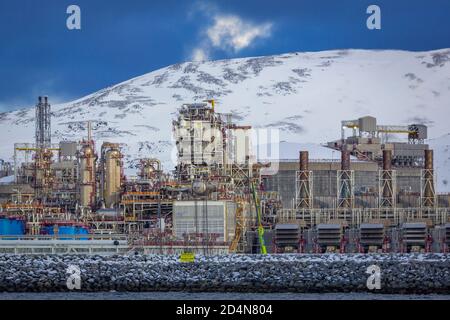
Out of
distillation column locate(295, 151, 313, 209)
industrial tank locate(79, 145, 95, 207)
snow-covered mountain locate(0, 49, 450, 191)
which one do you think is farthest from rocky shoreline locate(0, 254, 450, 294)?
snow-covered mountain locate(0, 49, 450, 191)

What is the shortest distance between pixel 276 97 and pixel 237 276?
123m

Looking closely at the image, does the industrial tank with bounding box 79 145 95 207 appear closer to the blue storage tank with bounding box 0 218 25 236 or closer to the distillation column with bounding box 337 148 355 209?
the blue storage tank with bounding box 0 218 25 236

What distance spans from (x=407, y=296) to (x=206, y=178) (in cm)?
1987

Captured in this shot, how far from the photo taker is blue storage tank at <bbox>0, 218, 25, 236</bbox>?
51.0 metres

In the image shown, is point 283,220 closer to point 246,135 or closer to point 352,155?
point 246,135

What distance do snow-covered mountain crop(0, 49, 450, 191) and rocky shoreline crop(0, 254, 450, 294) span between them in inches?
3144

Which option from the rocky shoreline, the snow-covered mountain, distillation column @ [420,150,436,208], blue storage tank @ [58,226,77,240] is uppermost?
the snow-covered mountain

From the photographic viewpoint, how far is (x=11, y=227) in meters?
51.4

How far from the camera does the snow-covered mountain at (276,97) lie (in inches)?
5172

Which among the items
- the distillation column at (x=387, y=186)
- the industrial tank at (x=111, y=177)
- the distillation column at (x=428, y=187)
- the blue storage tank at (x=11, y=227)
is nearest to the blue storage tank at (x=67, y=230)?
the blue storage tank at (x=11, y=227)

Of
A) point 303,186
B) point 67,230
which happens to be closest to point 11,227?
point 67,230

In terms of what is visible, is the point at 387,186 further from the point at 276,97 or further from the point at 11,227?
the point at 276,97

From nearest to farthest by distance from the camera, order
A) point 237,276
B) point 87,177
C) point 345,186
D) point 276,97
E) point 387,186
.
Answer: point 237,276, point 387,186, point 345,186, point 87,177, point 276,97
